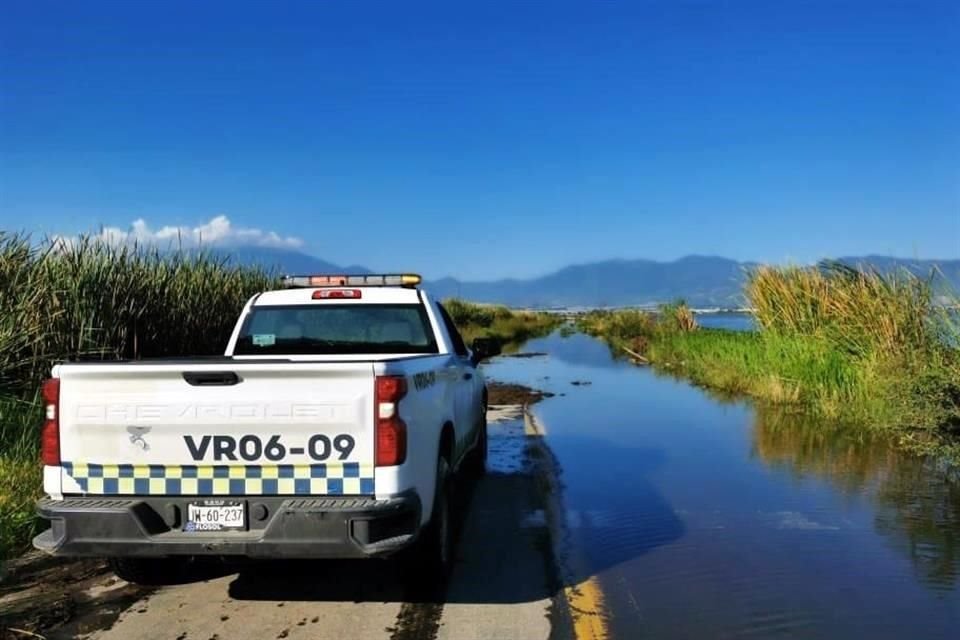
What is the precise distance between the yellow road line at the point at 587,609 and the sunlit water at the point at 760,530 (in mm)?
74

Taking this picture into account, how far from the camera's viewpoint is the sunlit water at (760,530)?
514 centimetres

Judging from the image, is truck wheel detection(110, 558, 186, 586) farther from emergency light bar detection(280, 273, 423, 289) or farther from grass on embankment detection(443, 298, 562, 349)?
grass on embankment detection(443, 298, 562, 349)

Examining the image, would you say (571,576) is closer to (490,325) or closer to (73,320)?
(73,320)

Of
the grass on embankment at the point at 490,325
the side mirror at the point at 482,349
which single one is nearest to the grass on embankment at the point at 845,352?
the side mirror at the point at 482,349

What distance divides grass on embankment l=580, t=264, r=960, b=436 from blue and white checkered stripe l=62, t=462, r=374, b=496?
271 inches

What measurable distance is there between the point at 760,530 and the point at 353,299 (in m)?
3.95

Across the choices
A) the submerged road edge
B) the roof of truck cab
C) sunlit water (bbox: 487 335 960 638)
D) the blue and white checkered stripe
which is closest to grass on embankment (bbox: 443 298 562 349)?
sunlit water (bbox: 487 335 960 638)

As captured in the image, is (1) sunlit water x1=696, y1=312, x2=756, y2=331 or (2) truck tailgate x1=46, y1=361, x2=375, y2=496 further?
(1) sunlit water x1=696, y1=312, x2=756, y2=331

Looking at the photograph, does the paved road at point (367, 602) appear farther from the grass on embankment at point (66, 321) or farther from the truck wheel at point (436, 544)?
the grass on embankment at point (66, 321)

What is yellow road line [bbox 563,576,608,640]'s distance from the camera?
4844 millimetres

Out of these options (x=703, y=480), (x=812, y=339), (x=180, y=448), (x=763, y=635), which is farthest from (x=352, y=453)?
(x=812, y=339)

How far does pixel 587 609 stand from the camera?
5238 millimetres

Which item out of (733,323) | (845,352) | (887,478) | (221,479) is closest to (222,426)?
(221,479)

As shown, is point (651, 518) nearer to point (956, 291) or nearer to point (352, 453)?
point (352, 453)
